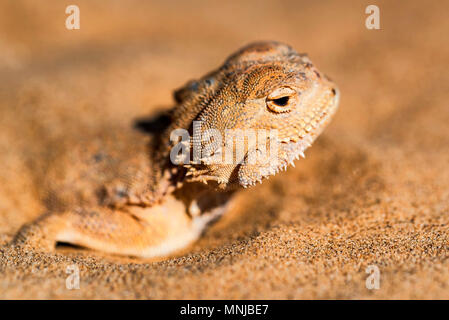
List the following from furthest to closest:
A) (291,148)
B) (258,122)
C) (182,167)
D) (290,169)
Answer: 1. (290,169)
2. (182,167)
3. (291,148)
4. (258,122)

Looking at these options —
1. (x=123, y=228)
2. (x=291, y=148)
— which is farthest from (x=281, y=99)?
(x=123, y=228)

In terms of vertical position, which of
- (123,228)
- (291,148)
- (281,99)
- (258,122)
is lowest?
(123,228)

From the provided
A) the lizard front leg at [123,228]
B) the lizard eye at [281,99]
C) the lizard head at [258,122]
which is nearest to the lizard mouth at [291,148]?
the lizard head at [258,122]

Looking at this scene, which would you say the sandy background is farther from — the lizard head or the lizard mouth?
the lizard head

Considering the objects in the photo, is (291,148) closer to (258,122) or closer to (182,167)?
(258,122)

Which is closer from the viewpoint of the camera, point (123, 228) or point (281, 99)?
point (281, 99)

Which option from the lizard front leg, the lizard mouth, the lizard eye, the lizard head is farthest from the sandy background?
the lizard eye
